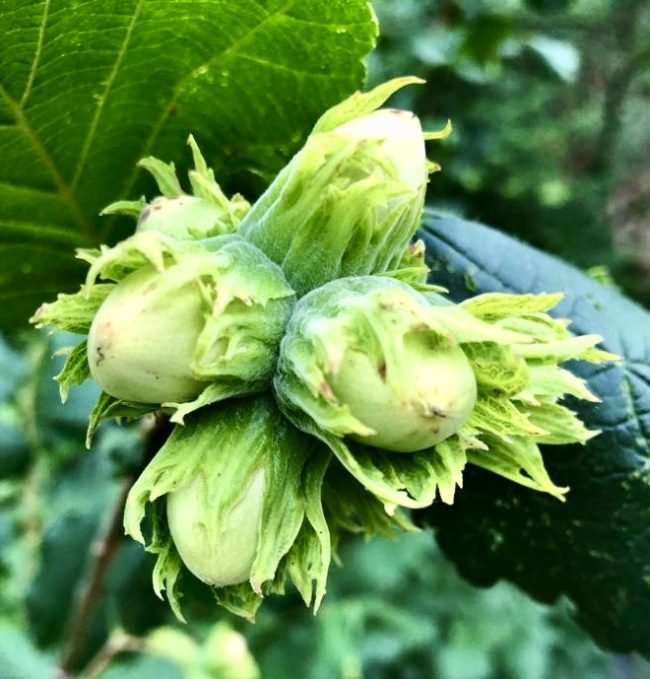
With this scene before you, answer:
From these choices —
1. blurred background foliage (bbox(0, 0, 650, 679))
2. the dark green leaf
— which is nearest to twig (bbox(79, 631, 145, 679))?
blurred background foliage (bbox(0, 0, 650, 679))

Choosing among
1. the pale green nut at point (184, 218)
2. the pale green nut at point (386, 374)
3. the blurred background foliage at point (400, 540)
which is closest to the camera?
the pale green nut at point (386, 374)

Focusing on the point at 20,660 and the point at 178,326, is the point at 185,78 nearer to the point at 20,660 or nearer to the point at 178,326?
the point at 178,326

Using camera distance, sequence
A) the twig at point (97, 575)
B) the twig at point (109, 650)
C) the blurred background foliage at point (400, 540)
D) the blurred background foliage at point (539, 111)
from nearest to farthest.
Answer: the twig at point (97, 575) < the twig at point (109, 650) < the blurred background foliage at point (400, 540) < the blurred background foliage at point (539, 111)

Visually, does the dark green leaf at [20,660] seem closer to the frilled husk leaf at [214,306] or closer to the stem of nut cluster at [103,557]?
the stem of nut cluster at [103,557]

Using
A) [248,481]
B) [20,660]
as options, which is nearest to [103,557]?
[248,481]

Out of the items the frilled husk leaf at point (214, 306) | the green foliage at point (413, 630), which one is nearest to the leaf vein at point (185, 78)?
the frilled husk leaf at point (214, 306)

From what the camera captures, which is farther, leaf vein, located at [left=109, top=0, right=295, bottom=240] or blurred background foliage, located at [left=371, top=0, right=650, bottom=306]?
blurred background foliage, located at [left=371, top=0, right=650, bottom=306]

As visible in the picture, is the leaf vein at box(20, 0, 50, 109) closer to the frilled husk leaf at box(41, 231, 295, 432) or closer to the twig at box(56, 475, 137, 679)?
the frilled husk leaf at box(41, 231, 295, 432)
